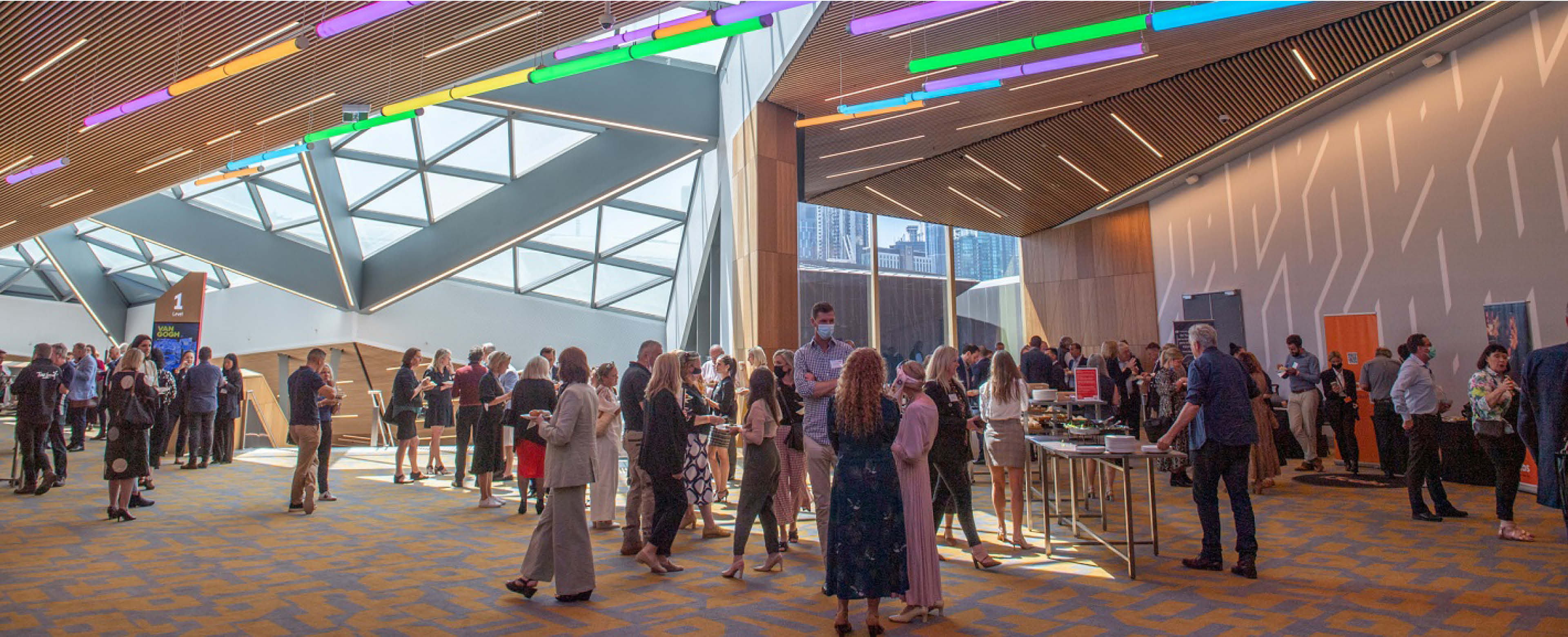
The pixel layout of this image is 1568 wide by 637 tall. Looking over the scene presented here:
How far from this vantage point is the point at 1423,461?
622 centimetres

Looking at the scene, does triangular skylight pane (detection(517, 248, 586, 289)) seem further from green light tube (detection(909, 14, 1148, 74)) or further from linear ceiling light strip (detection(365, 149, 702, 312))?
green light tube (detection(909, 14, 1148, 74))

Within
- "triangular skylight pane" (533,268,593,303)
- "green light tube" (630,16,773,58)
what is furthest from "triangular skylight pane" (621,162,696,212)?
"green light tube" (630,16,773,58)

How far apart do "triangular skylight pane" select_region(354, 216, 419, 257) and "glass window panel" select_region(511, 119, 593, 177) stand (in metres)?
3.33

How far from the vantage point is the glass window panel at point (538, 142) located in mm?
13852

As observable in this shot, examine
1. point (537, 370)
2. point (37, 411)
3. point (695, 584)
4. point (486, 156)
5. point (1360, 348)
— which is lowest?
point (695, 584)

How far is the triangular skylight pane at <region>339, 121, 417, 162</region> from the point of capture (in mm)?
13516

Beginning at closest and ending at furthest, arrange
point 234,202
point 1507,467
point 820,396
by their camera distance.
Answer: point 820,396, point 1507,467, point 234,202

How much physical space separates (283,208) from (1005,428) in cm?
1539

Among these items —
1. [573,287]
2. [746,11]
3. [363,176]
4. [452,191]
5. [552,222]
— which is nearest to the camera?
[746,11]

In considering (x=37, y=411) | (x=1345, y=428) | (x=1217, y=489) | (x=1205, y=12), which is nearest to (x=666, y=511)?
(x=1217, y=489)

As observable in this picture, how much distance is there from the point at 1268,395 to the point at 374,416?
47.2ft

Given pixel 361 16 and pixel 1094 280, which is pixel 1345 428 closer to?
pixel 1094 280

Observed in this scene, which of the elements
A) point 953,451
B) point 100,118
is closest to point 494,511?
point 953,451

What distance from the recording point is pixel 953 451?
201 inches
